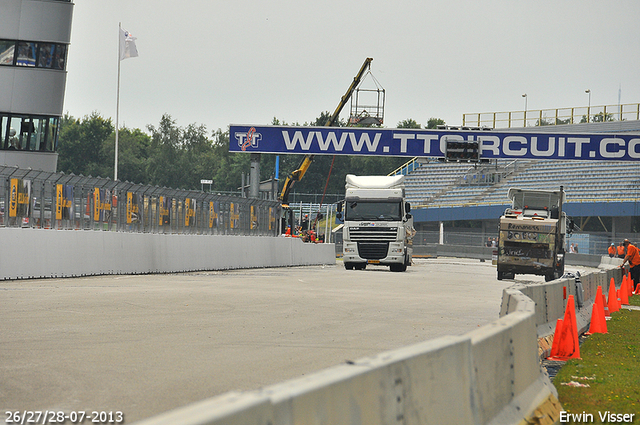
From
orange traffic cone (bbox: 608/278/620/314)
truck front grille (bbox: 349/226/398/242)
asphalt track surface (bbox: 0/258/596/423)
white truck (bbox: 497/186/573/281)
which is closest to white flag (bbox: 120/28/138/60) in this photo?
truck front grille (bbox: 349/226/398/242)

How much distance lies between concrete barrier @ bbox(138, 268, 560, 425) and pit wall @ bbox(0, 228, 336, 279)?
45.8 feet

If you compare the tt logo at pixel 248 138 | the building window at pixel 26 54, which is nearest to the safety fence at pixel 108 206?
the tt logo at pixel 248 138

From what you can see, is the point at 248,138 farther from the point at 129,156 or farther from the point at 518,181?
the point at 129,156

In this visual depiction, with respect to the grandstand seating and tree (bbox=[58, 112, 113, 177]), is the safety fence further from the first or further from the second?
tree (bbox=[58, 112, 113, 177])

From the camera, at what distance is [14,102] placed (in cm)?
3728

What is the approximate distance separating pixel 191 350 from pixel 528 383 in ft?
13.4

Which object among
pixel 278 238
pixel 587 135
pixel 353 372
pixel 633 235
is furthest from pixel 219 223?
pixel 633 235

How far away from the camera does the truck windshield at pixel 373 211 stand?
3306cm

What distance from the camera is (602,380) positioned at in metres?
8.55

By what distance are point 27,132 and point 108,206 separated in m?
17.9

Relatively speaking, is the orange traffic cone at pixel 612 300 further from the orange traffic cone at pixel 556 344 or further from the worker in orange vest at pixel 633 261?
the orange traffic cone at pixel 556 344

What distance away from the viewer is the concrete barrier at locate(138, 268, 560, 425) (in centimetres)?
281

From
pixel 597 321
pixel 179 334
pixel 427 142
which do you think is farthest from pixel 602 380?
pixel 427 142

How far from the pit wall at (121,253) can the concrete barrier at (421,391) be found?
45.8ft
